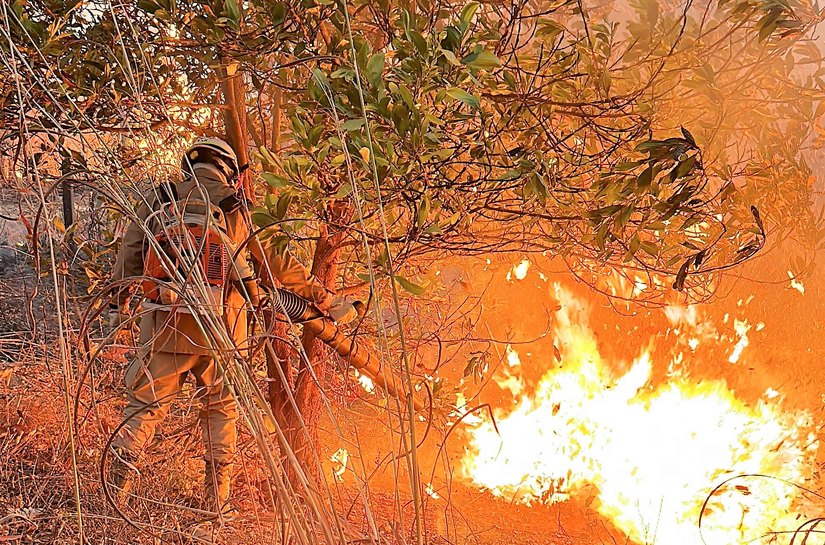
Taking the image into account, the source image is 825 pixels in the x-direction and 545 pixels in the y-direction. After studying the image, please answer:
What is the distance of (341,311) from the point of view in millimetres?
3131

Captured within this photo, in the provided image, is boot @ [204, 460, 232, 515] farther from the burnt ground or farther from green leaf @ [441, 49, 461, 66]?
green leaf @ [441, 49, 461, 66]

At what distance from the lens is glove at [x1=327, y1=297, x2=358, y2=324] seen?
123 inches

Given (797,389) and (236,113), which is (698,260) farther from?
(797,389)

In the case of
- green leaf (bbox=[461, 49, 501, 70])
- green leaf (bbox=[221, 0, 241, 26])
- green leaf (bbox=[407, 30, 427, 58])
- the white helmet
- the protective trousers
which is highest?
the white helmet

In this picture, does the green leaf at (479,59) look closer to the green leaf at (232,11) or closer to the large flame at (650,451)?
the green leaf at (232,11)

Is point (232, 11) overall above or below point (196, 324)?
above

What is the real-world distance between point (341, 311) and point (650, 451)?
247cm

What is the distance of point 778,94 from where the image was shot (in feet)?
8.92

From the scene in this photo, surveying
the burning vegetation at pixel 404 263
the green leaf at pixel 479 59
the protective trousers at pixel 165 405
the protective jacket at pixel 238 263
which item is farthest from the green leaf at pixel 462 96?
the protective trousers at pixel 165 405

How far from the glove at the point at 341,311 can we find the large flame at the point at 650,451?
2084mm

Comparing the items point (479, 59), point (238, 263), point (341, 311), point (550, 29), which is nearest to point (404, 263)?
point (341, 311)

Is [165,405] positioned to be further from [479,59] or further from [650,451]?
[650,451]

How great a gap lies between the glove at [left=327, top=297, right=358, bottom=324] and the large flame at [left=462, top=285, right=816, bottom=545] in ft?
6.84

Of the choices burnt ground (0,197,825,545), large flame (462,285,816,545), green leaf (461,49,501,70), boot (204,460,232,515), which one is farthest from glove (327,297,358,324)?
large flame (462,285,816,545)
